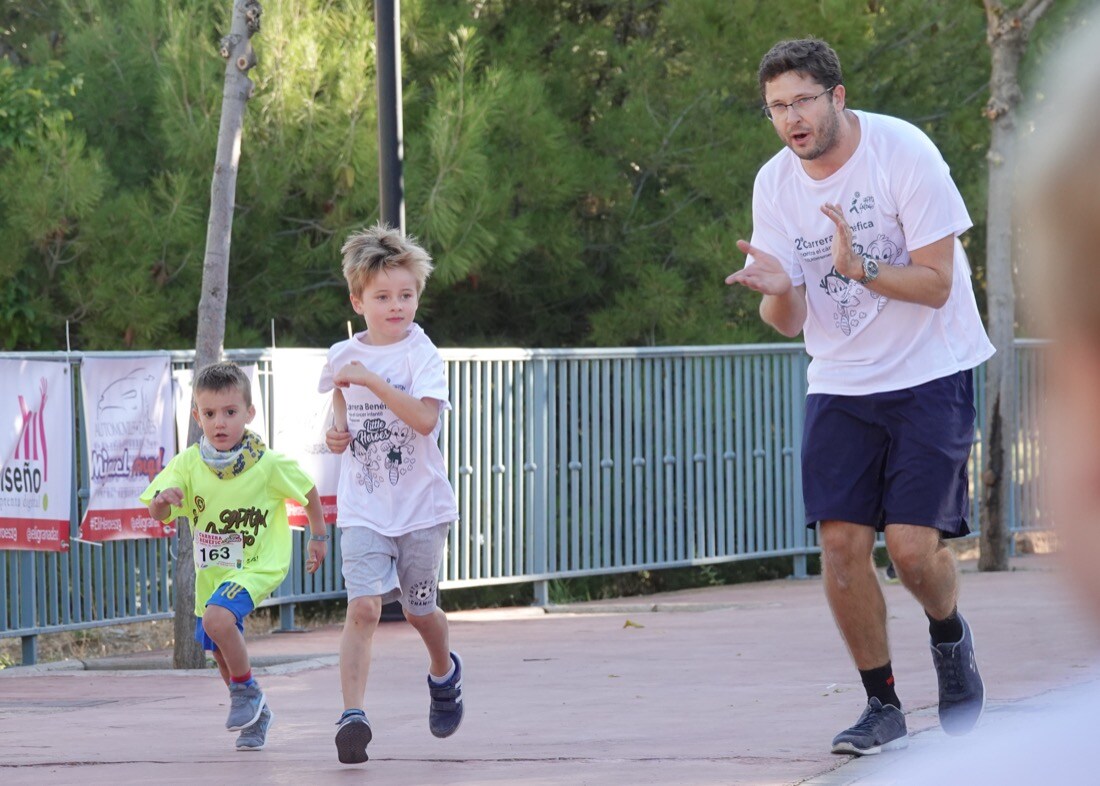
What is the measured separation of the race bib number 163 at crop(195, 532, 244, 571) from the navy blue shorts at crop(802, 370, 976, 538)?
2312mm

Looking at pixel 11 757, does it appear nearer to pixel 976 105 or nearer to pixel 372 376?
pixel 372 376

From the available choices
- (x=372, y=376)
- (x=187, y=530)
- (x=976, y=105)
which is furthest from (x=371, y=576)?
(x=976, y=105)

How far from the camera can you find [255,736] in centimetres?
616

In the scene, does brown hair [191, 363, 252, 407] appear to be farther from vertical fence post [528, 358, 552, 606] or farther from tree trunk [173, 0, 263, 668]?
vertical fence post [528, 358, 552, 606]

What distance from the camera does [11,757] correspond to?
6.09m

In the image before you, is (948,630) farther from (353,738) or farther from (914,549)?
(353,738)

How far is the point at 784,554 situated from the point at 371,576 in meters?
9.22

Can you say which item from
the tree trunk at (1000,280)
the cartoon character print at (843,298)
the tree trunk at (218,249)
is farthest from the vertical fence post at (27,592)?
the tree trunk at (1000,280)

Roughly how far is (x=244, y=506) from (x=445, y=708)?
3.83 feet

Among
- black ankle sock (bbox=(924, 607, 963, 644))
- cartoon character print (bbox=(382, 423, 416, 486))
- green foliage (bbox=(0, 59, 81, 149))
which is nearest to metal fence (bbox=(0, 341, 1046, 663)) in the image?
green foliage (bbox=(0, 59, 81, 149))

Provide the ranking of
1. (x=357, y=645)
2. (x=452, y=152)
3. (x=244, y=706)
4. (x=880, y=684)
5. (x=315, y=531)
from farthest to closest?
(x=452, y=152) < (x=315, y=531) < (x=244, y=706) < (x=357, y=645) < (x=880, y=684)

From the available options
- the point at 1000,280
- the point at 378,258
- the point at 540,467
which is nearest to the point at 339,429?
the point at 378,258

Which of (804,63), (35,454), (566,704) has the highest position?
(804,63)

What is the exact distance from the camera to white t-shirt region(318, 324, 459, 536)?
227 inches
